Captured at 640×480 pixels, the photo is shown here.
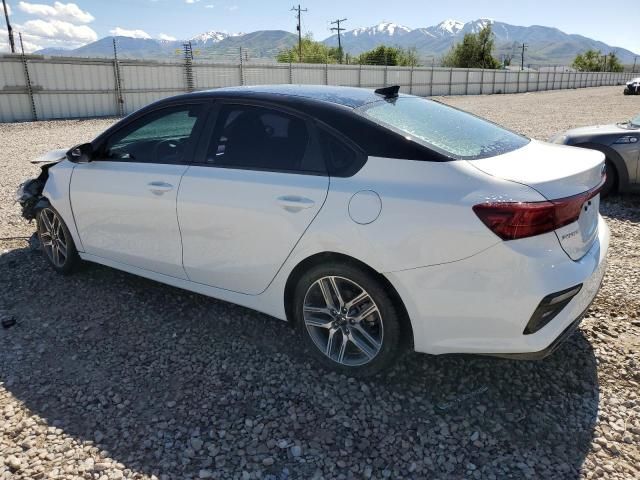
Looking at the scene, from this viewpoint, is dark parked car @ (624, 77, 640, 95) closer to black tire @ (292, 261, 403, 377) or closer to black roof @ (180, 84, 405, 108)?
black roof @ (180, 84, 405, 108)

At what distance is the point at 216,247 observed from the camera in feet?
10.6

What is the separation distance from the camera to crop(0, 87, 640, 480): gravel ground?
2.39 m

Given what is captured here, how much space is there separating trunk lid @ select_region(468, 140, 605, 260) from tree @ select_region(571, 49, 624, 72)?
121621mm

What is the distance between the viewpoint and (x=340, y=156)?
9.14ft

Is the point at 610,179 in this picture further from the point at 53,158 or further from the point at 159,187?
the point at 53,158

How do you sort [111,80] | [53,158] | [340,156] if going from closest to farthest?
1. [340,156]
2. [53,158]
3. [111,80]

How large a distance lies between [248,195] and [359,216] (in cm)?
77

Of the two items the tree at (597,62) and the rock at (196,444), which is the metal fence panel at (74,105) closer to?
the rock at (196,444)

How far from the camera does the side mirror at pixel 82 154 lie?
388 cm

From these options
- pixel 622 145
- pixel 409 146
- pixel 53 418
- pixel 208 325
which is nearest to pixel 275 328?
pixel 208 325

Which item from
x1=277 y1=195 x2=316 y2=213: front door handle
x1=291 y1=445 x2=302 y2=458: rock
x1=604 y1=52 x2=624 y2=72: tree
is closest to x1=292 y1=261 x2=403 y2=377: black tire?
x1=277 y1=195 x2=316 y2=213: front door handle

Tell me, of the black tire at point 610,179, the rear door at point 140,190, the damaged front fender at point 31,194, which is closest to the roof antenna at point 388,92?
the rear door at point 140,190

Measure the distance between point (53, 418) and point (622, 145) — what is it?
6835mm

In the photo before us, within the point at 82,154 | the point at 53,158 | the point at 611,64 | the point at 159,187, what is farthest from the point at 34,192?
the point at 611,64
